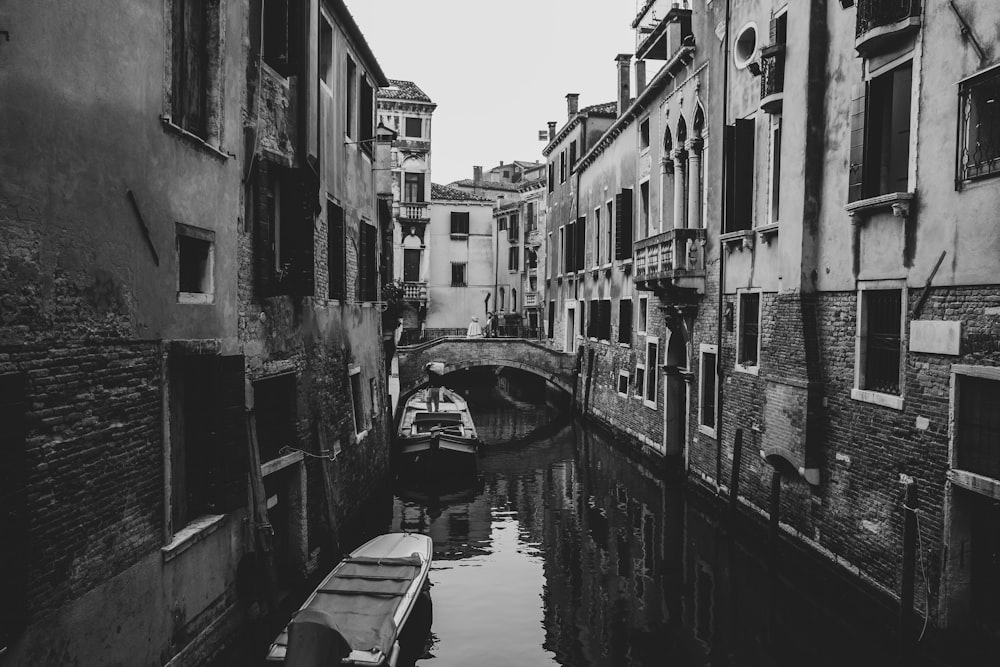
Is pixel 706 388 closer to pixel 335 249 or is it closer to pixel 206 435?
pixel 335 249

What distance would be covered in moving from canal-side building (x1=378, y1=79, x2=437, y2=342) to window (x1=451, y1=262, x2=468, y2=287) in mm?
1888

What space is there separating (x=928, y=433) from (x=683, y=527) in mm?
6051

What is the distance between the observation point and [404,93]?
3753cm

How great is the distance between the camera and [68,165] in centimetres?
504

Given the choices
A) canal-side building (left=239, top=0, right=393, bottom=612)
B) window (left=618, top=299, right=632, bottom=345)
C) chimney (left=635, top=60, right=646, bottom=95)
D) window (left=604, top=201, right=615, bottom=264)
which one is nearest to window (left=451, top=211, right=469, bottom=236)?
window (left=604, top=201, right=615, bottom=264)

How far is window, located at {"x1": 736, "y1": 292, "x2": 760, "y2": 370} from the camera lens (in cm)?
1247

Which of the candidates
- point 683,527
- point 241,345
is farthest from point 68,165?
point 683,527

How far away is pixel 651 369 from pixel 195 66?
1337cm

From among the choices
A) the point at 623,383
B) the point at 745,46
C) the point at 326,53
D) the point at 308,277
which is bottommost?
the point at 623,383

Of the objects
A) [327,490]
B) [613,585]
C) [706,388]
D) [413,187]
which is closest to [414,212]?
[413,187]

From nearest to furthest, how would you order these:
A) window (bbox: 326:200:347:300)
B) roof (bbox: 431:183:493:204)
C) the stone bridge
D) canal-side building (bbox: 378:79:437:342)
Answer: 1. window (bbox: 326:200:347:300)
2. the stone bridge
3. canal-side building (bbox: 378:79:437:342)
4. roof (bbox: 431:183:493:204)

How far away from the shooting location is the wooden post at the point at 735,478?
483 inches

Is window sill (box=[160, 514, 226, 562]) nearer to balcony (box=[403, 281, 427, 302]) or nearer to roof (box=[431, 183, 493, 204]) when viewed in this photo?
balcony (box=[403, 281, 427, 302])

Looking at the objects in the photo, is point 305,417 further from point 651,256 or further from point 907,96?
point 651,256
